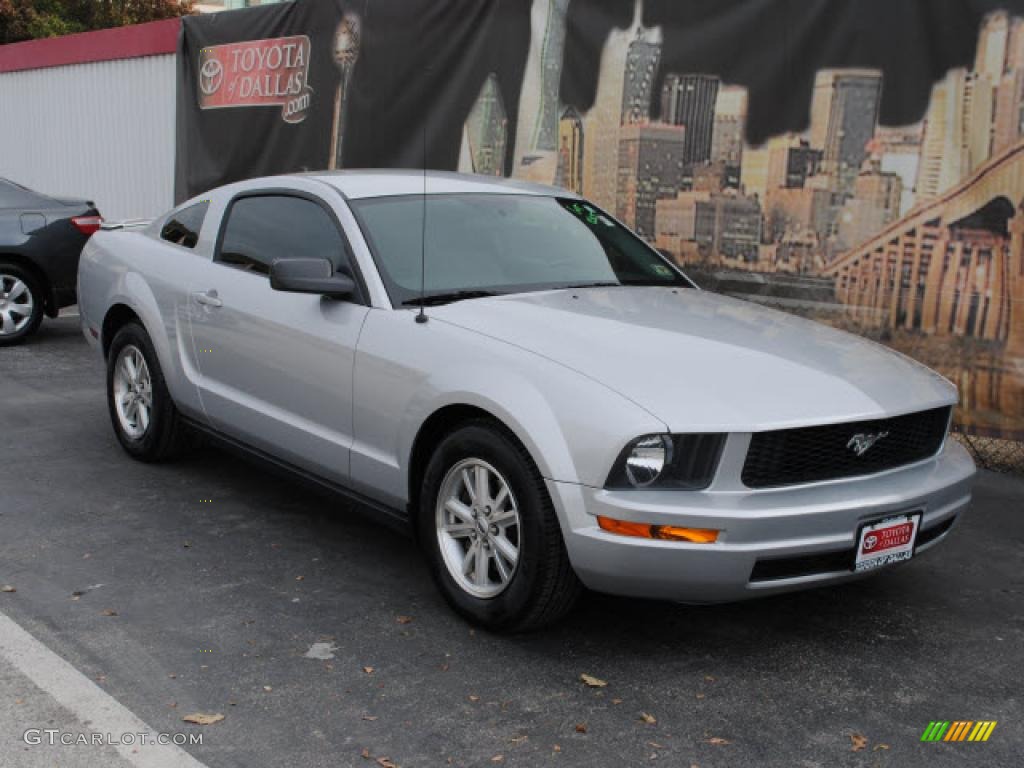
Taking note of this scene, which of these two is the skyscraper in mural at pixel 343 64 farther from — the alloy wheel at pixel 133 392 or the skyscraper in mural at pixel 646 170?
the alloy wheel at pixel 133 392

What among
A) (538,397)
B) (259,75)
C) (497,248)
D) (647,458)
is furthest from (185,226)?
(259,75)

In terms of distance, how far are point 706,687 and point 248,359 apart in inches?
98.5

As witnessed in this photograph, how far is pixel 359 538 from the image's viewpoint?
511 centimetres

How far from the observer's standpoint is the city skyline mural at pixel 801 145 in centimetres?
653

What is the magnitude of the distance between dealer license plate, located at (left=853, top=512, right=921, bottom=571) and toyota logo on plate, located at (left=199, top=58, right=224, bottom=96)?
33.2 ft

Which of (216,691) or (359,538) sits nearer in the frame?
(216,691)

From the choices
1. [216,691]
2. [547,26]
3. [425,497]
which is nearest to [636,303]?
[425,497]

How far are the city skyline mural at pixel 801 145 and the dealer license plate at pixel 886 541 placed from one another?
2.72 m

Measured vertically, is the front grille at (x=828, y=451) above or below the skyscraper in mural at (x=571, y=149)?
below

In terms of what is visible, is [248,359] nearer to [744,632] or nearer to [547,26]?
[744,632]

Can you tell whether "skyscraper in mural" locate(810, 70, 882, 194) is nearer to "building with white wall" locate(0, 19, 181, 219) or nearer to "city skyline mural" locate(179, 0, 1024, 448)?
"city skyline mural" locate(179, 0, 1024, 448)

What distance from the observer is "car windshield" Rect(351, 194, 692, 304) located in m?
4.68

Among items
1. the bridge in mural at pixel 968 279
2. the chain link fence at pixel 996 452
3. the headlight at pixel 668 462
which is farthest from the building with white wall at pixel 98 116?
the headlight at pixel 668 462

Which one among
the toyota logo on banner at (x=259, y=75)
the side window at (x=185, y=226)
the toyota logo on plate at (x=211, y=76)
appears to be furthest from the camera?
the toyota logo on plate at (x=211, y=76)
